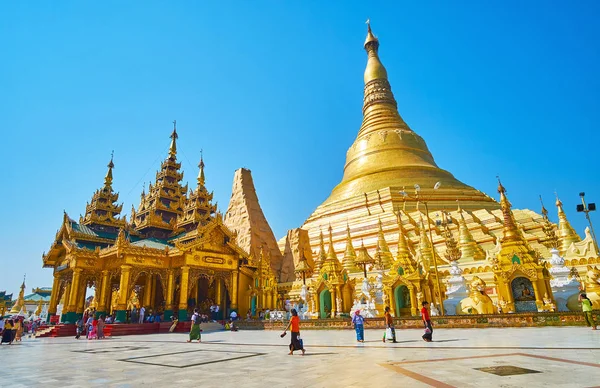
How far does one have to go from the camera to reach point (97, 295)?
67.5ft

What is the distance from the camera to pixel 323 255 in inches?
994

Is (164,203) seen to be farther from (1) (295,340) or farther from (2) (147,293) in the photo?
(1) (295,340)

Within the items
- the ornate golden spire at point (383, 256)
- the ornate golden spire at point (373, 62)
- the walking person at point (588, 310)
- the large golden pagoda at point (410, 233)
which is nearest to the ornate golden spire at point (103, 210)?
the large golden pagoda at point (410, 233)

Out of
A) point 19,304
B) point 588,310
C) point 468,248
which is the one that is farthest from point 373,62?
point 19,304

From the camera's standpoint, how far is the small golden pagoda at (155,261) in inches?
776

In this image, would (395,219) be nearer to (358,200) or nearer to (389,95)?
(358,200)

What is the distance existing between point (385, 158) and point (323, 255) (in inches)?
805

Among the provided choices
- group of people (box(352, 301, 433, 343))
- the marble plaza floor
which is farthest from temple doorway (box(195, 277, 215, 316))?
the marble plaza floor

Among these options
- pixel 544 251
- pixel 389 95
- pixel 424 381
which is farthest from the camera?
pixel 389 95

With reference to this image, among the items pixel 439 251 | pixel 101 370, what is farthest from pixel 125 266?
pixel 439 251

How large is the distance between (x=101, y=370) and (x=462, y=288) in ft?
49.2

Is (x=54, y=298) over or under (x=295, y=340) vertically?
over

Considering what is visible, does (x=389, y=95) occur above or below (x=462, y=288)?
above

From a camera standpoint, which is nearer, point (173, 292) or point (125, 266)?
point (125, 266)
